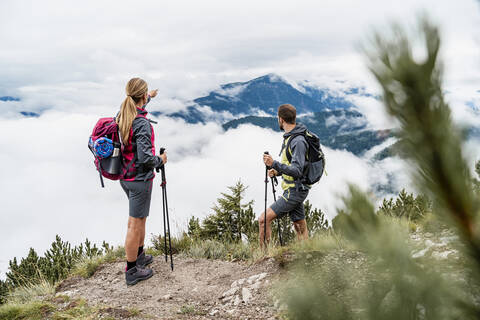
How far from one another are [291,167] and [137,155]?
2.22 m

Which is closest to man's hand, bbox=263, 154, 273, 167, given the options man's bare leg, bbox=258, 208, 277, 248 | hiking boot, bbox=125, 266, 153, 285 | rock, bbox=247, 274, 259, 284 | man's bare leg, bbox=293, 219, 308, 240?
man's bare leg, bbox=258, 208, 277, 248

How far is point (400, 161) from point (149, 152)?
4.25 m

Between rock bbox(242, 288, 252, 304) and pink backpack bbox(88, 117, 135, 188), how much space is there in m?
2.42

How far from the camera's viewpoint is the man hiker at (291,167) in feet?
15.7

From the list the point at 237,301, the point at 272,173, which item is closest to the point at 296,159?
the point at 272,173

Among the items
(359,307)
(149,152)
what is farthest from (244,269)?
(359,307)

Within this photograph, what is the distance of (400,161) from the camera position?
2.98 ft

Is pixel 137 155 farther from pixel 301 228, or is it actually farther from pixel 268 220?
pixel 301 228

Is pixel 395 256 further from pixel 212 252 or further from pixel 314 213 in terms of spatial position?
pixel 314 213

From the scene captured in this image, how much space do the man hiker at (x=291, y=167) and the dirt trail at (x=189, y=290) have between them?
33.6 inches

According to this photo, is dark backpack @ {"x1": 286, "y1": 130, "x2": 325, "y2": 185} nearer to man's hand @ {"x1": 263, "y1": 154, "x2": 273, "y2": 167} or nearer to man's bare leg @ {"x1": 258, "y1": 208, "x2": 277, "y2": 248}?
man's hand @ {"x1": 263, "y1": 154, "x2": 273, "y2": 167}

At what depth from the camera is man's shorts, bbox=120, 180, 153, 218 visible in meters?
4.94

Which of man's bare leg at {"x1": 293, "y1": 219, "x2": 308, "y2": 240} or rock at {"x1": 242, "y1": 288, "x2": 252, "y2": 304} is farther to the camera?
man's bare leg at {"x1": 293, "y1": 219, "x2": 308, "y2": 240}

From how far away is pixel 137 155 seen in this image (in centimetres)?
483
